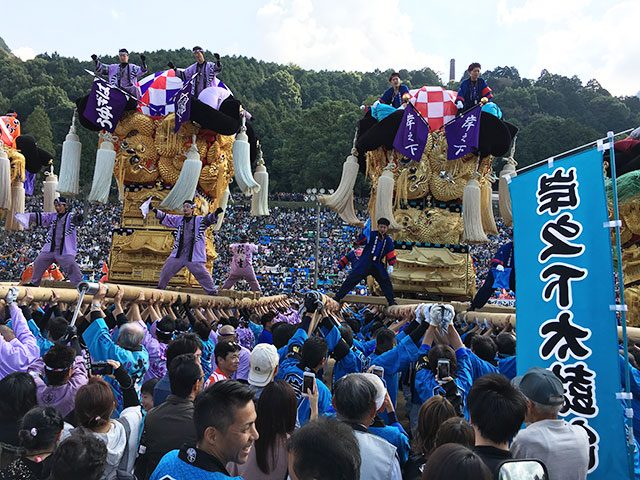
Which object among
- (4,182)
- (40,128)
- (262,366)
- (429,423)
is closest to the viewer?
(429,423)

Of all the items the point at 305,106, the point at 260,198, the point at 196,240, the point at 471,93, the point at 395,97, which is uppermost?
the point at 305,106

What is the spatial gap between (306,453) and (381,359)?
2.43m

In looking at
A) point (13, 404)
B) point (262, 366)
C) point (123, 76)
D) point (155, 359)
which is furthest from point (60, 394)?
point (123, 76)

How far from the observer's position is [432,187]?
10.5 m

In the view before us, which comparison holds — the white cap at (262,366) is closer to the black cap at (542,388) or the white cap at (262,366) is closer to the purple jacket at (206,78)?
the black cap at (542,388)

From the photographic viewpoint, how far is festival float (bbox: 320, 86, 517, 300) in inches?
397

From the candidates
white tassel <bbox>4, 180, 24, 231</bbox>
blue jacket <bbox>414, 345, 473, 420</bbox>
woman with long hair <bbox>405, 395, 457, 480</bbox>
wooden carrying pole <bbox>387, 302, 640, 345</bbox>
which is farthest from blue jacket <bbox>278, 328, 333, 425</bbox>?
white tassel <bbox>4, 180, 24, 231</bbox>

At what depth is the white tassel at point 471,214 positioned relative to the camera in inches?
384

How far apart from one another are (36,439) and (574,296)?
2702 millimetres

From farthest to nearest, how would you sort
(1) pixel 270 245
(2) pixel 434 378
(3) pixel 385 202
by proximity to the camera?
(1) pixel 270 245, (3) pixel 385 202, (2) pixel 434 378

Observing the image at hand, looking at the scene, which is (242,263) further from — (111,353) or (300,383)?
(300,383)

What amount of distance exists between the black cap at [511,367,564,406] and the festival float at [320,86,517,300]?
7.28 metres

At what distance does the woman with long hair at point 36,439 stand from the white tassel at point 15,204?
378 inches

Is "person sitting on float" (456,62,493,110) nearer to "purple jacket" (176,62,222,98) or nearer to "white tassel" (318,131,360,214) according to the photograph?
"white tassel" (318,131,360,214)
